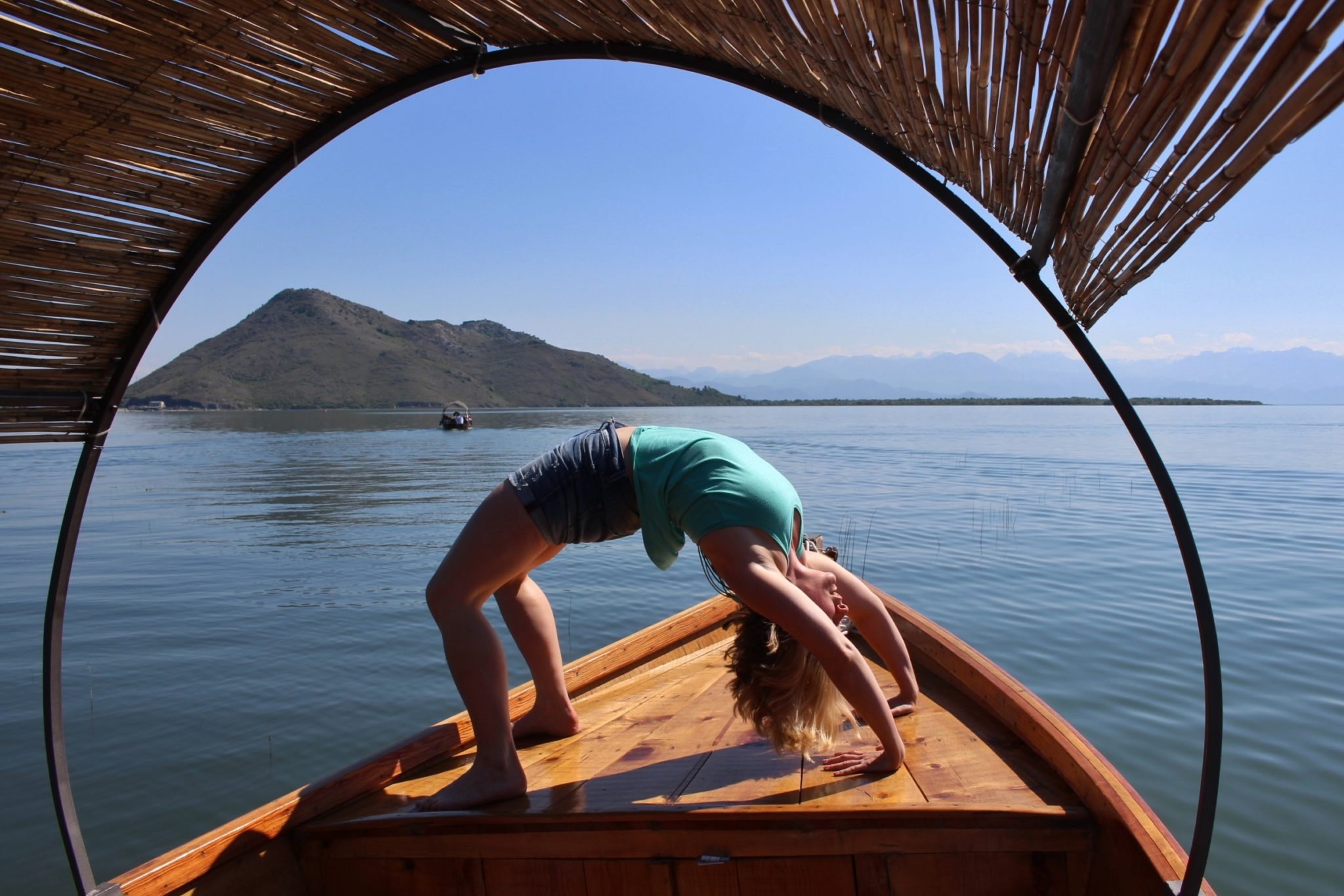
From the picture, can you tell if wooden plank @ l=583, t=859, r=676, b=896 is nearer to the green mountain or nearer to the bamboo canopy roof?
the bamboo canopy roof

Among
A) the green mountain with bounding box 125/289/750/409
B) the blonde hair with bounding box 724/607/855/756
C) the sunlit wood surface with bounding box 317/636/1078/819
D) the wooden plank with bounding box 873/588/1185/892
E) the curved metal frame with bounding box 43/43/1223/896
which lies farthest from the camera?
the green mountain with bounding box 125/289/750/409

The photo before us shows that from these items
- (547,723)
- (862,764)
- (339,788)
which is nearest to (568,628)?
(547,723)

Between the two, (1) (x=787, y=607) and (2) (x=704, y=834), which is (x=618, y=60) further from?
(2) (x=704, y=834)

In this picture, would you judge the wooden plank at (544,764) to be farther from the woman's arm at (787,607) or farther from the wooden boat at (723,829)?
the woman's arm at (787,607)

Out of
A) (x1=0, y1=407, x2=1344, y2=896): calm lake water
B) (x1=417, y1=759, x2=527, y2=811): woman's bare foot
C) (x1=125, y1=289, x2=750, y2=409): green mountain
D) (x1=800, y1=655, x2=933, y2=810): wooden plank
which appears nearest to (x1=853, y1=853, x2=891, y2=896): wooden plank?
(x1=800, y1=655, x2=933, y2=810): wooden plank

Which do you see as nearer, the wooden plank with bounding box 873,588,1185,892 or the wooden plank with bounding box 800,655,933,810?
the wooden plank with bounding box 873,588,1185,892

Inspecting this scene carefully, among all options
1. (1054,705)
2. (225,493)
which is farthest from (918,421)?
(1054,705)

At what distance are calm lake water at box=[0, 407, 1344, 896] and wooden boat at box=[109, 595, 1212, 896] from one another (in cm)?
199

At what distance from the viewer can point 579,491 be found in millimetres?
2213

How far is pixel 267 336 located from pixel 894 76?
14648 cm

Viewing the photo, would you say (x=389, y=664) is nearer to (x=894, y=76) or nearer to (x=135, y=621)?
(x=135, y=621)

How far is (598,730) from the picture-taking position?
2906 mm

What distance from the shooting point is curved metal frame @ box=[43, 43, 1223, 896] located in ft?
6.15

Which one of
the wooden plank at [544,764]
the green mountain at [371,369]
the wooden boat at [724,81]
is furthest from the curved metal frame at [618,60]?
the green mountain at [371,369]
